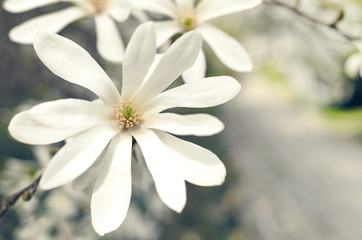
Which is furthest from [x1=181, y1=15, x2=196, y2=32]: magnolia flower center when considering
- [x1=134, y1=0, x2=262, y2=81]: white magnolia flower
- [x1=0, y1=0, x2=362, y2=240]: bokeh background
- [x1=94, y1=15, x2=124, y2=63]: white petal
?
[x1=0, y1=0, x2=362, y2=240]: bokeh background

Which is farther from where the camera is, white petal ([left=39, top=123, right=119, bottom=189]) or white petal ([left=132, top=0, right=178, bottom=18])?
white petal ([left=132, top=0, right=178, bottom=18])

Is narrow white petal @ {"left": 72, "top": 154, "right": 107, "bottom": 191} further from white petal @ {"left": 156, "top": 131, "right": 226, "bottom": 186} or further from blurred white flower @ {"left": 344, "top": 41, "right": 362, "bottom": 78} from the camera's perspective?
blurred white flower @ {"left": 344, "top": 41, "right": 362, "bottom": 78}

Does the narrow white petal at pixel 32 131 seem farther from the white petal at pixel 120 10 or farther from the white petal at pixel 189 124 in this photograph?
the white petal at pixel 120 10

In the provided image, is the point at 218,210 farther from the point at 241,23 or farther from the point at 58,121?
the point at 58,121

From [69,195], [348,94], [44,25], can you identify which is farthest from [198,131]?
[348,94]

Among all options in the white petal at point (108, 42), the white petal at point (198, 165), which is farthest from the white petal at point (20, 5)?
the white petal at point (198, 165)
